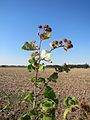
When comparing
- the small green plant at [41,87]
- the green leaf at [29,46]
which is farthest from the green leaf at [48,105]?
the green leaf at [29,46]

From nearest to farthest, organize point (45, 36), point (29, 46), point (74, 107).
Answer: point (74, 107) < point (45, 36) < point (29, 46)

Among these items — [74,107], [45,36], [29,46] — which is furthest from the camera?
[29,46]

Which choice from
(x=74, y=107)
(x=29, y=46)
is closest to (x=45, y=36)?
(x=29, y=46)

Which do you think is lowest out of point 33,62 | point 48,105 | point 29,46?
point 48,105

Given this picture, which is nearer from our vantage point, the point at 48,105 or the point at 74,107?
the point at 74,107

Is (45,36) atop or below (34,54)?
atop

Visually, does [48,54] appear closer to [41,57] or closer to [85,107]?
[41,57]

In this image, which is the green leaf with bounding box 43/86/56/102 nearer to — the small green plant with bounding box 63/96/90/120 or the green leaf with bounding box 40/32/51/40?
the small green plant with bounding box 63/96/90/120

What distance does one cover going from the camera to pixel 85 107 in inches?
67.0

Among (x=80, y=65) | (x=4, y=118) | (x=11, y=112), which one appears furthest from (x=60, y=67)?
(x=80, y=65)

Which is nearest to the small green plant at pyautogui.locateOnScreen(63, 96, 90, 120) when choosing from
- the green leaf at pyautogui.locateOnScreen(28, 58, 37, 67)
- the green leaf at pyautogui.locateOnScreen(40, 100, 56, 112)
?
the green leaf at pyautogui.locateOnScreen(40, 100, 56, 112)

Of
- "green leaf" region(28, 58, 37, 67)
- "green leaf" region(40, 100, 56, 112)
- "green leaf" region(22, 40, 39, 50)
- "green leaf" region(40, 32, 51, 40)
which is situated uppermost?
"green leaf" region(40, 32, 51, 40)

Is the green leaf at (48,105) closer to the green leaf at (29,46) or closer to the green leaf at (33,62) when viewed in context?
the green leaf at (33,62)

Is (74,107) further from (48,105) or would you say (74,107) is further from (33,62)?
Result: (33,62)
